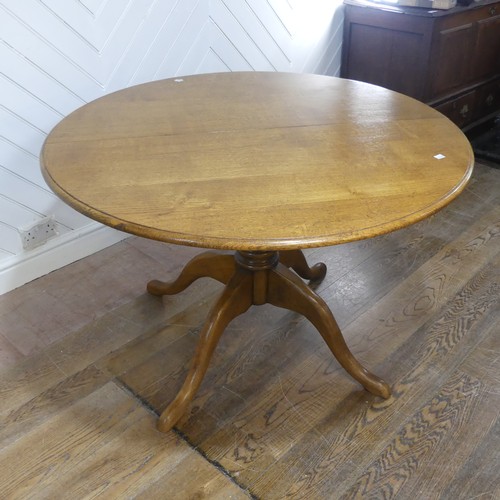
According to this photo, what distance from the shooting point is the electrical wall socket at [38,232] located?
1.84 metres

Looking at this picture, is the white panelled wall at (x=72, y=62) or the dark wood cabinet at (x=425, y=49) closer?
the white panelled wall at (x=72, y=62)

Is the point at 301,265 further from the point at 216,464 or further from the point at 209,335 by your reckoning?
the point at 216,464

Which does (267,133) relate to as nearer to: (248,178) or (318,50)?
(248,178)

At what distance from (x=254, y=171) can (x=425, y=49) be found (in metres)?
1.67

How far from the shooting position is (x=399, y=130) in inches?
51.3

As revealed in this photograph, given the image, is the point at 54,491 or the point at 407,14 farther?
the point at 407,14

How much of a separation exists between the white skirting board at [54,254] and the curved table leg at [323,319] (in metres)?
0.86

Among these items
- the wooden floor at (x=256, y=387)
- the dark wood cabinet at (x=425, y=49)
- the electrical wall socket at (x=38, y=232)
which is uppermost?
the dark wood cabinet at (x=425, y=49)

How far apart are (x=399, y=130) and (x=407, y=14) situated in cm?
135

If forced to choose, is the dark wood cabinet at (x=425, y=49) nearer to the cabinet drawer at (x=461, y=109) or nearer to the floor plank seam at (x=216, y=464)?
the cabinet drawer at (x=461, y=109)

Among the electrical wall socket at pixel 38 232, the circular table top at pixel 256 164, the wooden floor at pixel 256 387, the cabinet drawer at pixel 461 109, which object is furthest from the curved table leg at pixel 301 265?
the cabinet drawer at pixel 461 109

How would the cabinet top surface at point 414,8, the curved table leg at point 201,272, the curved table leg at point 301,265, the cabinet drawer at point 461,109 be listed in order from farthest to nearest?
the cabinet drawer at point 461,109 < the cabinet top surface at point 414,8 < the curved table leg at point 301,265 < the curved table leg at point 201,272

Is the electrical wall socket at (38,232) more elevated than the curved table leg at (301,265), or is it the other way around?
the electrical wall socket at (38,232)

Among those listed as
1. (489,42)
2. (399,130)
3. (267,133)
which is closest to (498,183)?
(489,42)
